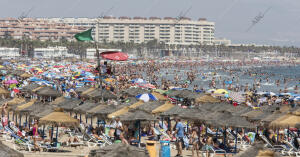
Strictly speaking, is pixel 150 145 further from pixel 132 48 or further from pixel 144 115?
pixel 132 48

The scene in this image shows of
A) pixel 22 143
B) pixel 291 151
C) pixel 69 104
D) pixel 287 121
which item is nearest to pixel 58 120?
pixel 22 143

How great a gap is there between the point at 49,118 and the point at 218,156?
494 centimetres

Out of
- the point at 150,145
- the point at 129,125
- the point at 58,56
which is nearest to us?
the point at 150,145

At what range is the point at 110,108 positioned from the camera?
64.2 ft

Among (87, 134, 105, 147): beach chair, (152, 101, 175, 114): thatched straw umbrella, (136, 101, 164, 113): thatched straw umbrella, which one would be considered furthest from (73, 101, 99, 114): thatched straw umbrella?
(87, 134, 105, 147): beach chair

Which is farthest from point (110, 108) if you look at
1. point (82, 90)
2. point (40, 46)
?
point (40, 46)

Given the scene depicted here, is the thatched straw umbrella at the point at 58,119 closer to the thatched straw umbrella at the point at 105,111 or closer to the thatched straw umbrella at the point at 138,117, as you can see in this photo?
the thatched straw umbrella at the point at 138,117

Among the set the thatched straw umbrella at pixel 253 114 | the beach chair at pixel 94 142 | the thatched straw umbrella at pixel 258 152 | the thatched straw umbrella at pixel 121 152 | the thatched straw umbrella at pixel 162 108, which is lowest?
the beach chair at pixel 94 142

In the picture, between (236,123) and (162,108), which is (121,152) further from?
(162,108)

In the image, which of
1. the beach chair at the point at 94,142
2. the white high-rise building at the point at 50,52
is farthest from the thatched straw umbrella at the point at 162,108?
the white high-rise building at the point at 50,52

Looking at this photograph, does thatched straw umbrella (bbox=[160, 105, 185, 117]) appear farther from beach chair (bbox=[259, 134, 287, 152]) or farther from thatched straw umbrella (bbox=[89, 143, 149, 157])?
thatched straw umbrella (bbox=[89, 143, 149, 157])

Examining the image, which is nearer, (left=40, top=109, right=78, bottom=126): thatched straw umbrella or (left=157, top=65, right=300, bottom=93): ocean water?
(left=40, top=109, right=78, bottom=126): thatched straw umbrella

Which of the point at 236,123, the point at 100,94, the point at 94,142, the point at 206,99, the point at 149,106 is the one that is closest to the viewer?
the point at 236,123

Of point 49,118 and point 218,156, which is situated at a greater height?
point 49,118
